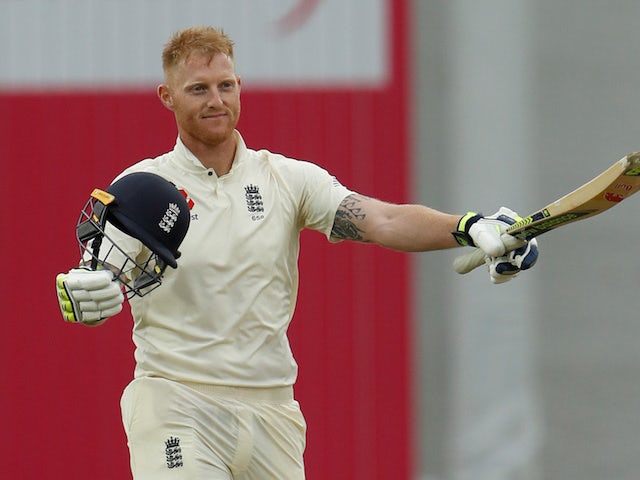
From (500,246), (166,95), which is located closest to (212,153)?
(166,95)

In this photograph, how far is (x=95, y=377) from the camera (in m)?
8.32

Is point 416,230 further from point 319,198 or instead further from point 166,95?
point 166,95

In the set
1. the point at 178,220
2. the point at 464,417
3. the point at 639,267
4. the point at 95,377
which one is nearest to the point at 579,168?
the point at 639,267

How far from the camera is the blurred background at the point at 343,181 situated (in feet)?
27.1

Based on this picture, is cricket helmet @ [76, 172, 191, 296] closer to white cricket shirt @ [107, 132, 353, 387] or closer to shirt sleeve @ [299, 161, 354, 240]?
white cricket shirt @ [107, 132, 353, 387]

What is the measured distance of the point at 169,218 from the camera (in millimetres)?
4672

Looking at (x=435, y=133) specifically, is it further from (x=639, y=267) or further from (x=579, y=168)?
(x=639, y=267)

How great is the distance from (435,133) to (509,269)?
414cm

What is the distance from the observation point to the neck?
204 inches

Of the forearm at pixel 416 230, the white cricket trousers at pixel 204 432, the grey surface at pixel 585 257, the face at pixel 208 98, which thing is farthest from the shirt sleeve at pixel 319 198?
the grey surface at pixel 585 257

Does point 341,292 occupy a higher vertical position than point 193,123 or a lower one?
lower

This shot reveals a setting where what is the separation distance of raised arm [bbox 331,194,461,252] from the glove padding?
35.6 inches

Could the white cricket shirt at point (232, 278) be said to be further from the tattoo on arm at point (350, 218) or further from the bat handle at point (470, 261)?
the bat handle at point (470, 261)

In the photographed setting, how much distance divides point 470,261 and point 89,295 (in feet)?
4.01
